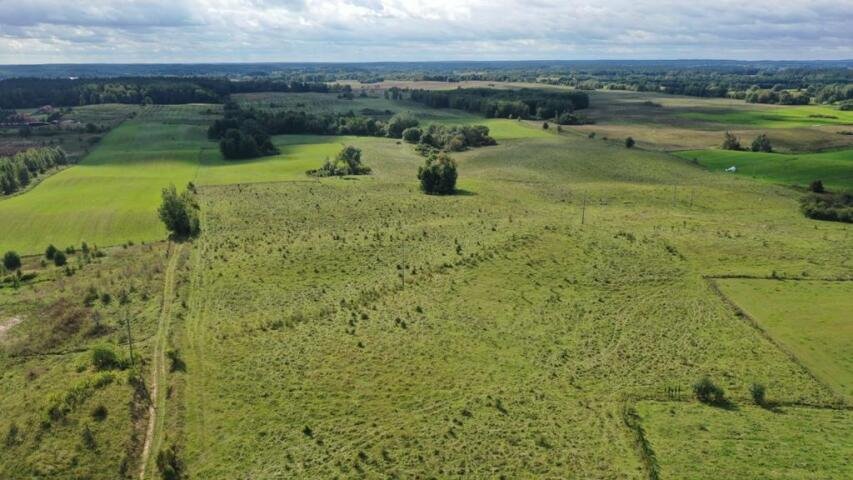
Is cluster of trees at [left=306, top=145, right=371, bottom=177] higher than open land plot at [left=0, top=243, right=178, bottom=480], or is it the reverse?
cluster of trees at [left=306, top=145, right=371, bottom=177]

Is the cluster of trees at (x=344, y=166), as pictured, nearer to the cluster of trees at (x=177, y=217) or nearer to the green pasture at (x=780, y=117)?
the cluster of trees at (x=177, y=217)

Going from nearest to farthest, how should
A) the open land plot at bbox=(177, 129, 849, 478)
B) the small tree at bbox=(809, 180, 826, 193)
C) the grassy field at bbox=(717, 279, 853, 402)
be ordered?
the open land plot at bbox=(177, 129, 849, 478) → the grassy field at bbox=(717, 279, 853, 402) → the small tree at bbox=(809, 180, 826, 193)

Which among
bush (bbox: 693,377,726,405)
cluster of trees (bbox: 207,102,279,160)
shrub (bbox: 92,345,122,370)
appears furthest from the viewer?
cluster of trees (bbox: 207,102,279,160)

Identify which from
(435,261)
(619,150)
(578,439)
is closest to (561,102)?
(619,150)

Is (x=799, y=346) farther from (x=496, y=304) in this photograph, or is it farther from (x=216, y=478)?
(x=216, y=478)

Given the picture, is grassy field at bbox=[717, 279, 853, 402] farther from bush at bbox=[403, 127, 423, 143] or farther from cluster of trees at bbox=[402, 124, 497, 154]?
bush at bbox=[403, 127, 423, 143]

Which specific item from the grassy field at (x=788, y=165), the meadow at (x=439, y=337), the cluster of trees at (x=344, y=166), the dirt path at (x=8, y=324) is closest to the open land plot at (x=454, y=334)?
the meadow at (x=439, y=337)

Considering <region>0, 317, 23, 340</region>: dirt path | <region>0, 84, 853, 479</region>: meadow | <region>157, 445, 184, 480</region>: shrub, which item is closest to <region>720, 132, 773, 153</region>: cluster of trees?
<region>0, 84, 853, 479</region>: meadow

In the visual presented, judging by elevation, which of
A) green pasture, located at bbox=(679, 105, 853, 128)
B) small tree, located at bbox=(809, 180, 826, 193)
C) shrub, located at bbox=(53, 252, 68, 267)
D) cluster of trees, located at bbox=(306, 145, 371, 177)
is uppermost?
green pasture, located at bbox=(679, 105, 853, 128)
